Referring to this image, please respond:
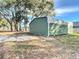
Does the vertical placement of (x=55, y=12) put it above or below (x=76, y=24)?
above

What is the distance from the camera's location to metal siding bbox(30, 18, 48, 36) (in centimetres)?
2403

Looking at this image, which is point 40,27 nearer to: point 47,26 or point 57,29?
point 47,26

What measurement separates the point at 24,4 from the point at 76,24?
76.7 ft

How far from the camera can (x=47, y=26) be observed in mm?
23703

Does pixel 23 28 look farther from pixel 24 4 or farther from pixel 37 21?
pixel 37 21

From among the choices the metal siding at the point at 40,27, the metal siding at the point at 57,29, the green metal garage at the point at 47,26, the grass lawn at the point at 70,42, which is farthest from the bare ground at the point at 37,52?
the metal siding at the point at 57,29

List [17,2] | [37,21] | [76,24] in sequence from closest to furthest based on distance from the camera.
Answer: [37,21], [17,2], [76,24]

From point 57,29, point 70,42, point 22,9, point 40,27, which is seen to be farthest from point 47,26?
point 22,9

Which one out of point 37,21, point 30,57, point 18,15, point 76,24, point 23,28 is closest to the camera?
point 30,57

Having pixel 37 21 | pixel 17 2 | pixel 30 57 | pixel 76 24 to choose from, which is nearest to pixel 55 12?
pixel 17 2

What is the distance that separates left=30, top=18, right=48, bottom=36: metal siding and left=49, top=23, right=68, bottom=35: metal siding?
0.94 m

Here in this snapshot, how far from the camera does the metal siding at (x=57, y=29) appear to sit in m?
24.8

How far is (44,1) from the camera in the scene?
106 ft

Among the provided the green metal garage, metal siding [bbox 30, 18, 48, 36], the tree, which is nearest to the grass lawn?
the green metal garage
